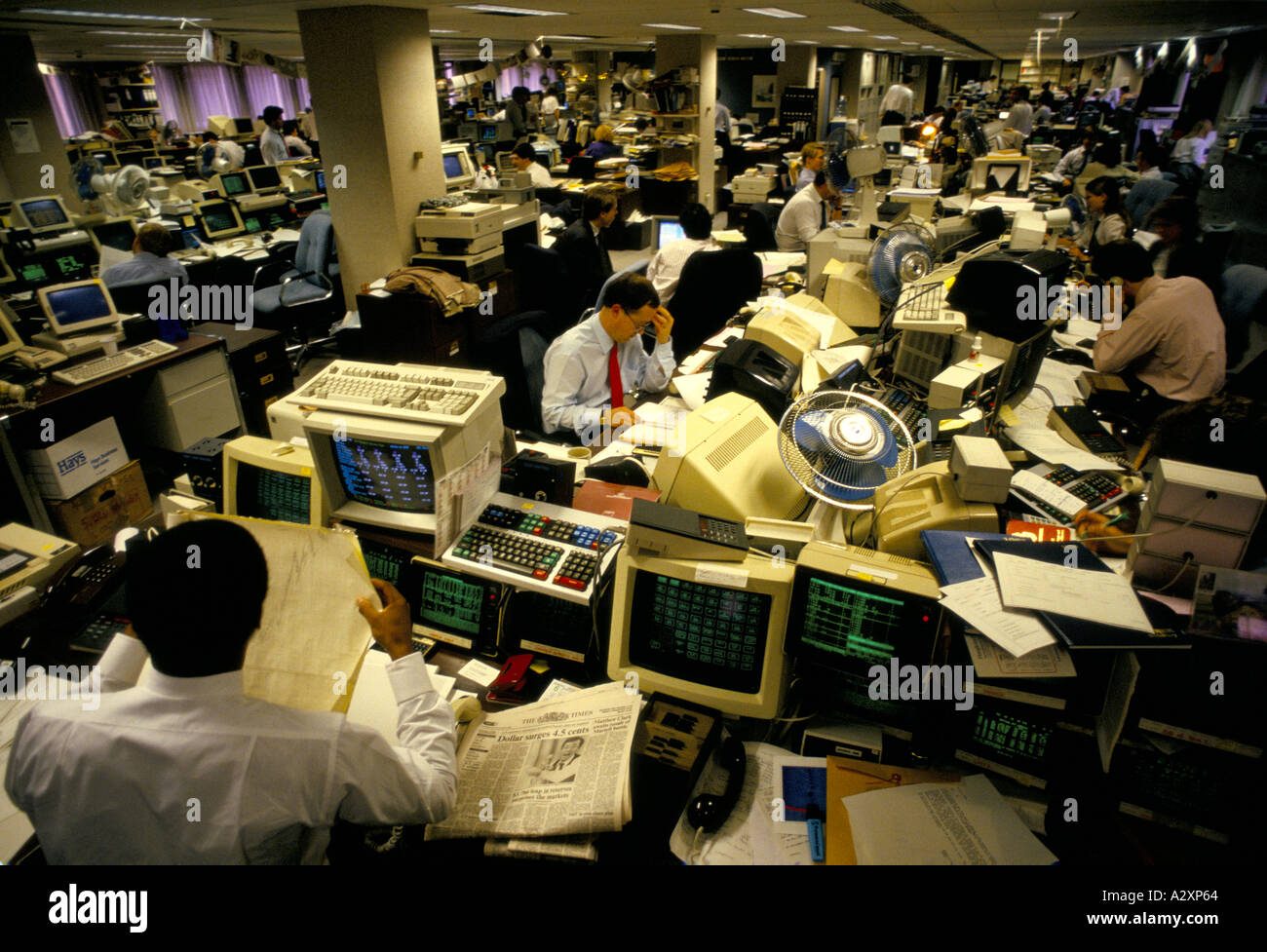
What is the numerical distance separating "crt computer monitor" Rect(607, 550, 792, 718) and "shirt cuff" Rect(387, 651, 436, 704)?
44 centimetres

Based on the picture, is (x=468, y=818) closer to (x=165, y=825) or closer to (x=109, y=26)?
(x=165, y=825)

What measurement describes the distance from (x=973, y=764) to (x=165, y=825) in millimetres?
1630

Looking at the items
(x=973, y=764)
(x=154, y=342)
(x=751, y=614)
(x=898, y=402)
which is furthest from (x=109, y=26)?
(x=973, y=764)

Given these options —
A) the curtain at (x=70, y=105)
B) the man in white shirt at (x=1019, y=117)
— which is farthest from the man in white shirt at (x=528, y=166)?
the curtain at (x=70, y=105)

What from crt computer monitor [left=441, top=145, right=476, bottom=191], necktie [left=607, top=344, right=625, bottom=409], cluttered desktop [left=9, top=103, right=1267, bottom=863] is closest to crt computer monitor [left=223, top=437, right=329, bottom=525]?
cluttered desktop [left=9, top=103, right=1267, bottom=863]

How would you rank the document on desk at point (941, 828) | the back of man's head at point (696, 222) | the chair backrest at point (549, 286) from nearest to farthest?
the document on desk at point (941, 828) → the back of man's head at point (696, 222) → the chair backrest at point (549, 286)

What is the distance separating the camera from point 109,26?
621 cm

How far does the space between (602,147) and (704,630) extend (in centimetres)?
974

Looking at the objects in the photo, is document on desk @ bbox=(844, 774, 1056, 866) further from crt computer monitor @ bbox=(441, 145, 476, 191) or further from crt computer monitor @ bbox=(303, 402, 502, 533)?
crt computer monitor @ bbox=(441, 145, 476, 191)

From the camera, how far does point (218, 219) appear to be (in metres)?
6.25

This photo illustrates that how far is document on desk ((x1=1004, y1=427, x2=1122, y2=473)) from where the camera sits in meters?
2.33

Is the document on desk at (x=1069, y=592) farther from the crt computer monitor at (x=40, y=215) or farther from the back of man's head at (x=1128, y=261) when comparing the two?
the crt computer monitor at (x=40, y=215)

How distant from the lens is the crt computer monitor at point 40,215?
511cm

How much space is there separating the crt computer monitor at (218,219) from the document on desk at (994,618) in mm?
7059
